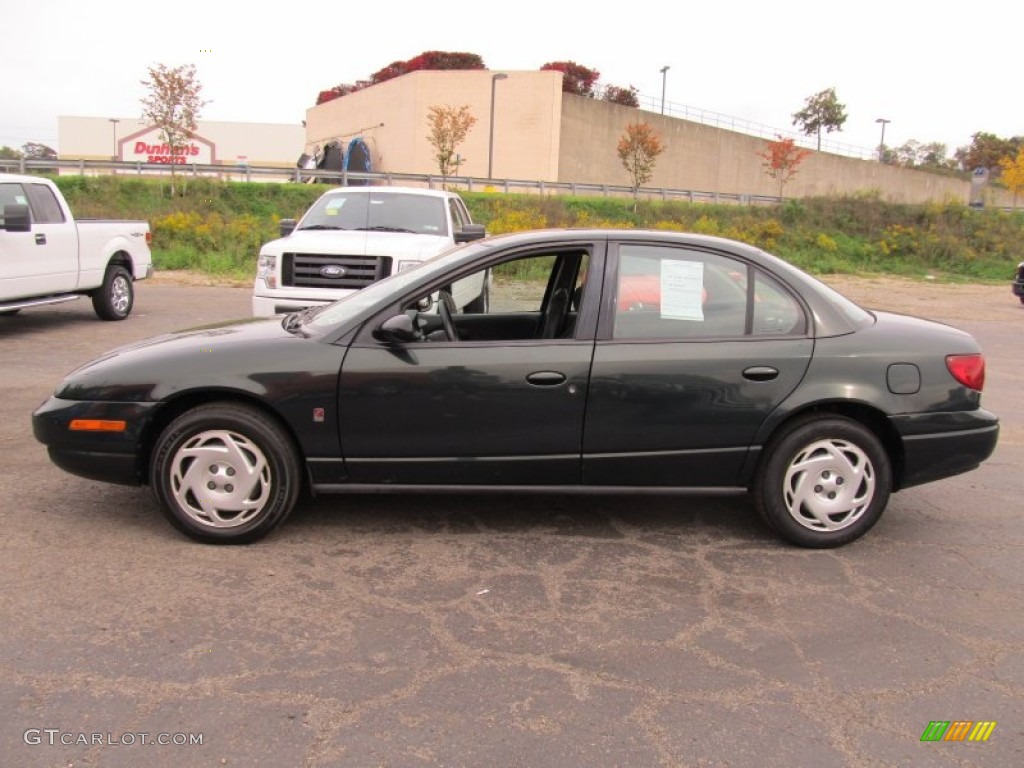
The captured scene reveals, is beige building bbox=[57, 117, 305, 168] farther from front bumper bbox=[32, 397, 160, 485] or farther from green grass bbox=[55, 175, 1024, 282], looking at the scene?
front bumper bbox=[32, 397, 160, 485]

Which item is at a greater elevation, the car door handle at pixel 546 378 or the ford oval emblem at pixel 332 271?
the ford oval emblem at pixel 332 271

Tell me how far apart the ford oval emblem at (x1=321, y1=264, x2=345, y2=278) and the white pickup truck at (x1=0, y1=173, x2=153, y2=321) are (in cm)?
372

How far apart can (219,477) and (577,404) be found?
1.75m

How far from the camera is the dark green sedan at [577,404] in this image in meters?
4.08

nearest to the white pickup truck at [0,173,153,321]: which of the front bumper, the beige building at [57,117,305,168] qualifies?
the front bumper

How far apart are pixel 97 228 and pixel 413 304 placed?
28.7ft

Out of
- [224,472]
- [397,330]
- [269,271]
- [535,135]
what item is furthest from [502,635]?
[535,135]

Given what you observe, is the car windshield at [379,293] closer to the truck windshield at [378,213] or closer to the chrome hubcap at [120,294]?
the truck windshield at [378,213]

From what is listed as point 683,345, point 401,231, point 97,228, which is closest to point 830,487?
point 683,345

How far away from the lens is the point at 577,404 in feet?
13.5

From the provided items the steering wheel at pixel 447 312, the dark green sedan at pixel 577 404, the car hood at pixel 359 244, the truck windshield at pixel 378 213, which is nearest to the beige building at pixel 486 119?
the truck windshield at pixel 378 213

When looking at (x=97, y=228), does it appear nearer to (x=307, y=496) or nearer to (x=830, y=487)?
(x=307, y=496)

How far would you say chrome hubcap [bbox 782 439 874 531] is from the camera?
13.8 ft

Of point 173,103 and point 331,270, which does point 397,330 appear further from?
point 173,103
